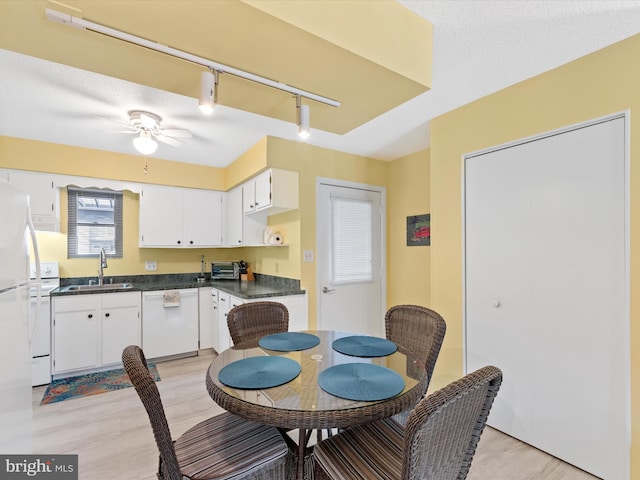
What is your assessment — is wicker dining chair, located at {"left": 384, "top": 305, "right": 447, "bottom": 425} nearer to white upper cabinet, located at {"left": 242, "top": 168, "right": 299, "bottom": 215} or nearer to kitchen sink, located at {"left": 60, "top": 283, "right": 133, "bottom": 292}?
white upper cabinet, located at {"left": 242, "top": 168, "right": 299, "bottom": 215}

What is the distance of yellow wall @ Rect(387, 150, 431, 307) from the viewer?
135 inches

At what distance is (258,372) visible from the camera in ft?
4.58

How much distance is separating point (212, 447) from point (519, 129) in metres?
2.61

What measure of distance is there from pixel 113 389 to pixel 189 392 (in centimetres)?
77

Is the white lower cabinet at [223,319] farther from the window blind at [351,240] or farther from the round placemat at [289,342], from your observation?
the round placemat at [289,342]

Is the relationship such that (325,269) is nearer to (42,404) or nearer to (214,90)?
(214,90)

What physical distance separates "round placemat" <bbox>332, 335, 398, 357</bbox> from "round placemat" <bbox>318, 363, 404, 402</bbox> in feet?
0.57

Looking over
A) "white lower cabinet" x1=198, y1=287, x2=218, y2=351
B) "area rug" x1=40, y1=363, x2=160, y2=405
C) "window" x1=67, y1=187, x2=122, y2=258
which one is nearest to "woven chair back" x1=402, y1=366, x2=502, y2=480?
"area rug" x1=40, y1=363, x2=160, y2=405

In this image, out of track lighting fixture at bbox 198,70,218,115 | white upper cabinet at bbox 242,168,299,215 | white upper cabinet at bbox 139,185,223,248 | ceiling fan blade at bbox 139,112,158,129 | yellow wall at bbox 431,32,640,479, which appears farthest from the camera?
white upper cabinet at bbox 139,185,223,248

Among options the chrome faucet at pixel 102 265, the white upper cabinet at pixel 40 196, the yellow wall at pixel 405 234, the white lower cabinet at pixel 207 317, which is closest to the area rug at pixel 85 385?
the white lower cabinet at pixel 207 317

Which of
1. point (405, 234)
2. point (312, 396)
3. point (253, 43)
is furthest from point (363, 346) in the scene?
point (405, 234)

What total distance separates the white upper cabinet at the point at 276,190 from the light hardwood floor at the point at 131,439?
6.31 ft

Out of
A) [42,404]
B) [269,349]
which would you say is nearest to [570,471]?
[269,349]

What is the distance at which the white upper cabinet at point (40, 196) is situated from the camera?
3162 millimetres
